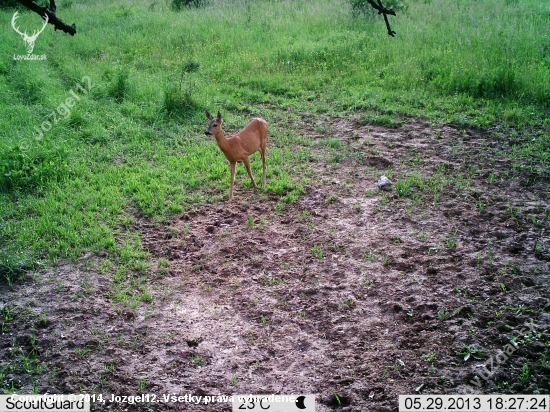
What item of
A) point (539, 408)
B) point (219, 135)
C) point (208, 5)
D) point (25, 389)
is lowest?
point (539, 408)

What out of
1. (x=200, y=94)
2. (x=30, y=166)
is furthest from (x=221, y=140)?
(x=200, y=94)

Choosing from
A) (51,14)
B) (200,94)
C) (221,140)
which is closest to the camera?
(51,14)

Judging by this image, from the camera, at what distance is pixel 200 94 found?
10.2 metres

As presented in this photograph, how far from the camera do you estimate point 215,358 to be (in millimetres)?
4449

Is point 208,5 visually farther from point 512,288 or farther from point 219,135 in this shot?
point 512,288

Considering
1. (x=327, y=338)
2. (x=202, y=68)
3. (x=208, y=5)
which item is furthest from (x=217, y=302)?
(x=208, y=5)

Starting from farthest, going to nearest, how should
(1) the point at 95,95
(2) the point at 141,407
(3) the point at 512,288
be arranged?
(1) the point at 95,95
(3) the point at 512,288
(2) the point at 141,407

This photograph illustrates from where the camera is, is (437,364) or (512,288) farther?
(512,288)

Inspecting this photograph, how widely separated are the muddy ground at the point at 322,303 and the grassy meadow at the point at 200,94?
58 centimetres

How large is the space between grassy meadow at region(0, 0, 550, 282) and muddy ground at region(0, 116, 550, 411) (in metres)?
0.58

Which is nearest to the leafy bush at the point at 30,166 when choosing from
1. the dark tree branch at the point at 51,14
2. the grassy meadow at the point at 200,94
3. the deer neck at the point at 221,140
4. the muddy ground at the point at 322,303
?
the grassy meadow at the point at 200,94

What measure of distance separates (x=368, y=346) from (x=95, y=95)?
27.1 feet

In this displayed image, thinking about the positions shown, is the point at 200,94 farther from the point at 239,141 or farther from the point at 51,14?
the point at 51,14

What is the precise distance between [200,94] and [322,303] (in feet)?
21.3
